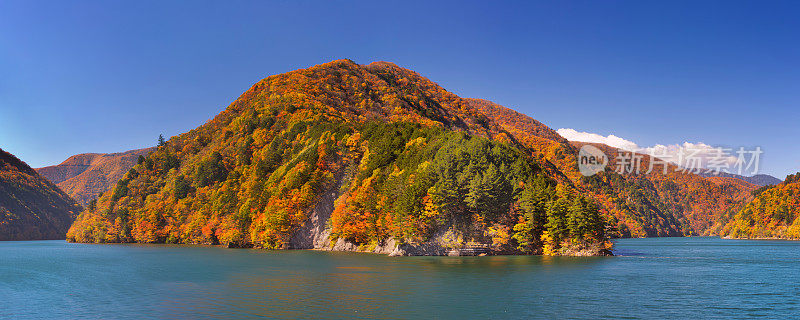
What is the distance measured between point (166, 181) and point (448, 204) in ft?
455

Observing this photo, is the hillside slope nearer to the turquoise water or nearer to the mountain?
the mountain

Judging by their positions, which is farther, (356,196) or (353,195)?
(353,195)

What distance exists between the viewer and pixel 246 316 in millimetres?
37094

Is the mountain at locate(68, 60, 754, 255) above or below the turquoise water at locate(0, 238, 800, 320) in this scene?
above

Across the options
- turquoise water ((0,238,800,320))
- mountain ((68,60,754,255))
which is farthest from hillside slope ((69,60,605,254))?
turquoise water ((0,238,800,320))

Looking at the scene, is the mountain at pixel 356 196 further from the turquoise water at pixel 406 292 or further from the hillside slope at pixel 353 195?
the turquoise water at pixel 406 292

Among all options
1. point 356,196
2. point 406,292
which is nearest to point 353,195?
point 356,196

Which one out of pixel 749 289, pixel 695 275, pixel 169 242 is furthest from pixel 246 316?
pixel 169 242

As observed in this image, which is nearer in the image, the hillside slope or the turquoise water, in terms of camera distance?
the turquoise water

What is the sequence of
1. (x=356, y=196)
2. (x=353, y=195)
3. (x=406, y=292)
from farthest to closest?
(x=353, y=195)
(x=356, y=196)
(x=406, y=292)

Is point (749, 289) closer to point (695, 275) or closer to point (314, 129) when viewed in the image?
point (695, 275)

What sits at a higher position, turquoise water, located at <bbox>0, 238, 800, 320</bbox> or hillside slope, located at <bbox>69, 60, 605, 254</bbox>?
hillside slope, located at <bbox>69, 60, 605, 254</bbox>

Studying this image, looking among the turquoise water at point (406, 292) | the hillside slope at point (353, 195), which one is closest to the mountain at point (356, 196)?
the hillside slope at point (353, 195)

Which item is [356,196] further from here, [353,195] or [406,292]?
[406,292]
